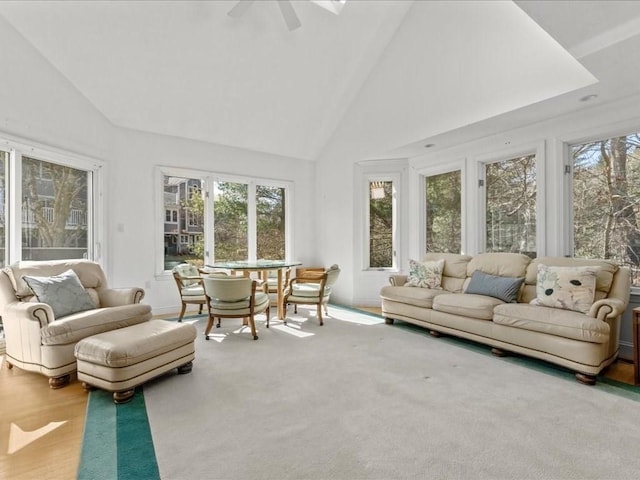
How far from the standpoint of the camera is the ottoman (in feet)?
8.13

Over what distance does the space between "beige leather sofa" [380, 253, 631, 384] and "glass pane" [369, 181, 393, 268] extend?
135 cm

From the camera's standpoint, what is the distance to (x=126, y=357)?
2482 mm

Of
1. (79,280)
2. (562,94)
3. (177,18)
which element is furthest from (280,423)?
(177,18)

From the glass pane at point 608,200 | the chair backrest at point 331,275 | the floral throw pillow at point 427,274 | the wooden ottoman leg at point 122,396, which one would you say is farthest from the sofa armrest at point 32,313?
the glass pane at point 608,200

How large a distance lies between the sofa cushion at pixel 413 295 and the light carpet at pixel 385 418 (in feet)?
2.53

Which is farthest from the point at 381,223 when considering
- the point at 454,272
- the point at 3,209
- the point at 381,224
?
the point at 3,209

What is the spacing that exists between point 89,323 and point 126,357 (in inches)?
28.1

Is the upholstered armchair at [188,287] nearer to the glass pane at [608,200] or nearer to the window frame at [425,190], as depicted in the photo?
the window frame at [425,190]

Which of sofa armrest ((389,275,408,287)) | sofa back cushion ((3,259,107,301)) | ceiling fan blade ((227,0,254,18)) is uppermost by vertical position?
ceiling fan blade ((227,0,254,18))

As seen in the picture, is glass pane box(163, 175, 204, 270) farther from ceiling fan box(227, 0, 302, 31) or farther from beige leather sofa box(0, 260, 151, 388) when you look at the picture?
ceiling fan box(227, 0, 302, 31)

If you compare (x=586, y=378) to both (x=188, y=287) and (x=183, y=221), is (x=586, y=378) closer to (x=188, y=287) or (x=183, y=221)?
(x=188, y=287)

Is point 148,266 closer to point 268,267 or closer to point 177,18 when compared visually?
point 268,267

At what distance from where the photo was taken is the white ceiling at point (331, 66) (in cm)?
349

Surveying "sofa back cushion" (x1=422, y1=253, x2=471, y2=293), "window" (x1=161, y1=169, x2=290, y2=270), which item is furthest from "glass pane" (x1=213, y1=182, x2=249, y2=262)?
"sofa back cushion" (x1=422, y1=253, x2=471, y2=293)
